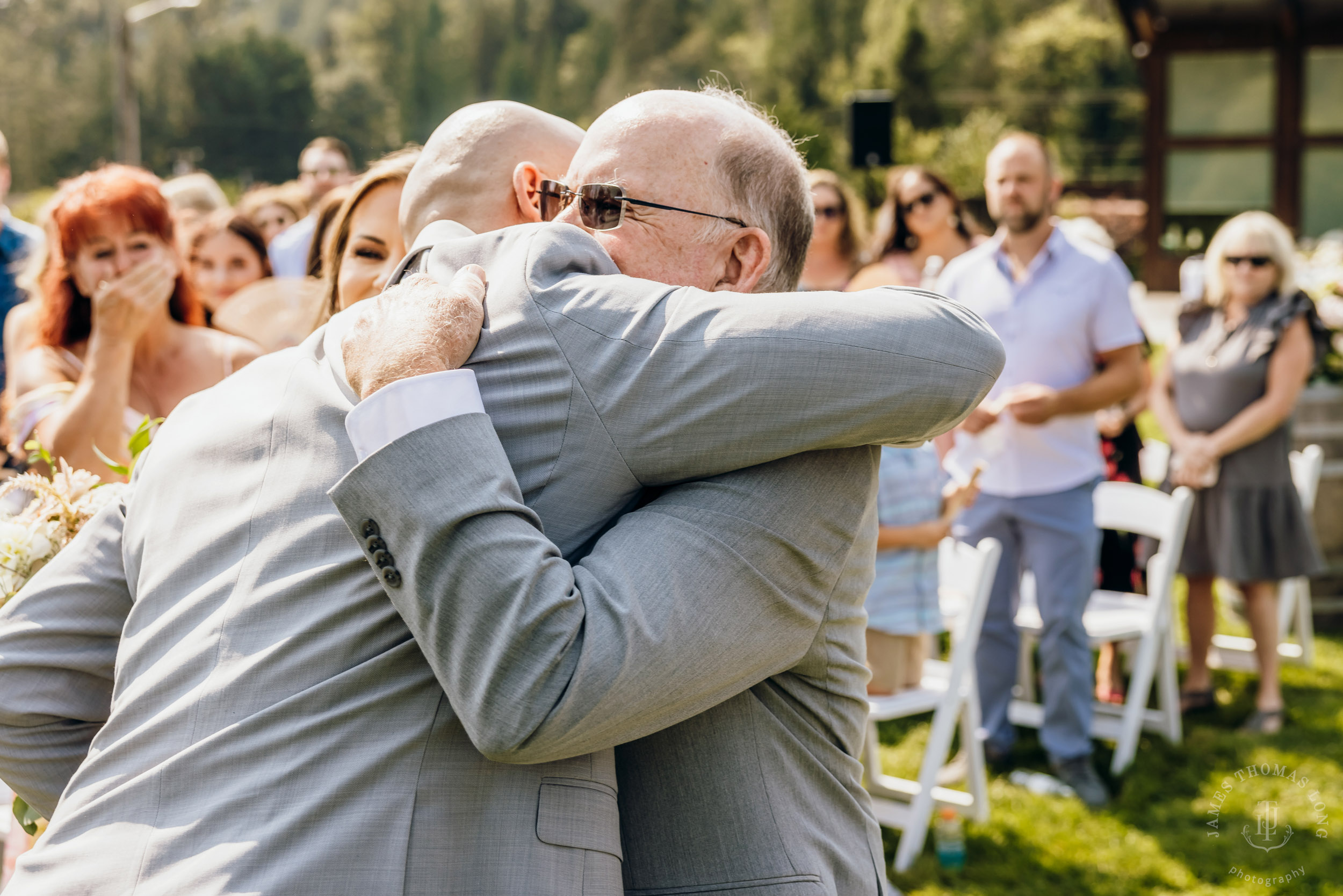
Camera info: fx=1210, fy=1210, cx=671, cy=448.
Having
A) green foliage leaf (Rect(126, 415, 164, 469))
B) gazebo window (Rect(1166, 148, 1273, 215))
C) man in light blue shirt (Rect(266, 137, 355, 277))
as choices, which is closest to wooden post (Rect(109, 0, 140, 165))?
gazebo window (Rect(1166, 148, 1273, 215))

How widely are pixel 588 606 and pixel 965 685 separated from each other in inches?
149

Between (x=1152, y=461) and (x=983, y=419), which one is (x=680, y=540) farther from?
(x=1152, y=461)

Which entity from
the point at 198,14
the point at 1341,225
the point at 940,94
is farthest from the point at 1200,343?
the point at 198,14

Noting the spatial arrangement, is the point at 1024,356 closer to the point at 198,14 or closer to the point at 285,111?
the point at 285,111

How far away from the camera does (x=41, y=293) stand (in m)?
3.99

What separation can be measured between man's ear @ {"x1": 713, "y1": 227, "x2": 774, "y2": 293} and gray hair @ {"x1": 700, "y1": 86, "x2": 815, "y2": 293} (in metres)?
0.01

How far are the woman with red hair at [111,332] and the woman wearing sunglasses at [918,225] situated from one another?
3883 mm

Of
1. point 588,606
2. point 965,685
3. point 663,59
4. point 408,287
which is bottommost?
point 965,685

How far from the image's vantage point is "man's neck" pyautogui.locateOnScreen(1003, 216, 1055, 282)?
5402mm

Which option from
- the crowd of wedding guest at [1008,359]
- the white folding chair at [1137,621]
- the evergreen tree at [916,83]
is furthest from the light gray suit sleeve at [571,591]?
the evergreen tree at [916,83]

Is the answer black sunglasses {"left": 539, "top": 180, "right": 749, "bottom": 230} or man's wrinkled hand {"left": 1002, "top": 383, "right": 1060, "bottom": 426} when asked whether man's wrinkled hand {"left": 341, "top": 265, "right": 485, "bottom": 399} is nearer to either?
black sunglasses {"left": 539, "top": 180, "right": 749, "bottom": 230}

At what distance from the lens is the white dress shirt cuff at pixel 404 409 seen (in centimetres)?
133

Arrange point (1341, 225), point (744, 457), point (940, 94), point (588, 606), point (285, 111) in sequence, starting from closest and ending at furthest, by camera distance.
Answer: point (588, 606)
point (744, 457)
point (1341, 225)
point (940, 94)
point (285, 111)

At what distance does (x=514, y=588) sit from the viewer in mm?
1250
